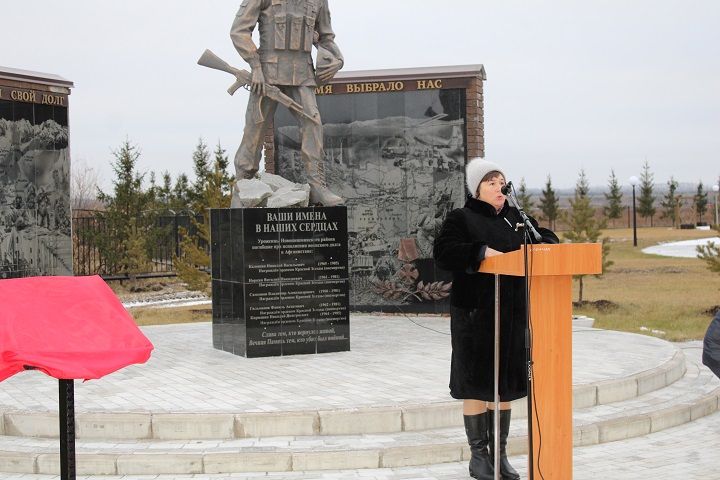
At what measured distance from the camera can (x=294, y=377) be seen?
816 cm

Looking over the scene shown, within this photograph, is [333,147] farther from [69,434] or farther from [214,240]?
[69,434]

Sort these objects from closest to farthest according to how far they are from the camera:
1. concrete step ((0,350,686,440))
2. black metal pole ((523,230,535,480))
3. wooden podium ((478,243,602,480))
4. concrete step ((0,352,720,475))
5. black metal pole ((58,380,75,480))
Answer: black metal pole ((58,380,75,480))
black metal pole ((523,230,535,480))
wooden podium ((478,243,602,480))
concrete step ((0,352,720,475))
concrete step ((0,350,686,440))

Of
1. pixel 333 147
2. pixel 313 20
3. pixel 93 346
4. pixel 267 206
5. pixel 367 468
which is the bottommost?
pixel 367 468

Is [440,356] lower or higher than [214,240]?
lower

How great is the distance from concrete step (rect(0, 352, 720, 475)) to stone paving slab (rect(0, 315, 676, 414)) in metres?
0.36

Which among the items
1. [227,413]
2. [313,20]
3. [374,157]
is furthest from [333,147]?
[227,413]

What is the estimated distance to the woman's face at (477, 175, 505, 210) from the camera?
551 centimetres

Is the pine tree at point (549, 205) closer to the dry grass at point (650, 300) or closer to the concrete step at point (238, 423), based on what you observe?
the dry grass at point (650, 300)

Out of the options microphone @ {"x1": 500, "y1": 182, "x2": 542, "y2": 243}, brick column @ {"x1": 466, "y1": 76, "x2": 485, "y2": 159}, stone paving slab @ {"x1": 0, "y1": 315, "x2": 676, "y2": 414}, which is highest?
brick column @ {"x1": 466, "y1": 76, "x2": 485, "y2": 159}

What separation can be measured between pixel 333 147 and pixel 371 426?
7861 mm

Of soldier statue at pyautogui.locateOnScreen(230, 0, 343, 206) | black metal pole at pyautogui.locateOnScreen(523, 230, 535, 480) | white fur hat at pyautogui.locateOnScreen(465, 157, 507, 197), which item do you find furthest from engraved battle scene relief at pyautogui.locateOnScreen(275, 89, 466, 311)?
black metal pole at pyautogui.locateOnScreen(523, 230, 535, 480)

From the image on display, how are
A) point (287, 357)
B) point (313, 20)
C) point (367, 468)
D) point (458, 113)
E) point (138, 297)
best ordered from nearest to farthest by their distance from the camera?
point (367, 468) → point (287, 357) → point (313, 20) → point (458, 113) → point (138, 297)

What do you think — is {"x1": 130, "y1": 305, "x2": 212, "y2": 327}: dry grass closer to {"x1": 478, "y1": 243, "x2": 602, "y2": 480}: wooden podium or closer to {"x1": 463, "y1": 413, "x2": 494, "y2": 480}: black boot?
{"x1": 463, "y1": 413, "x2": 494, "y2": 480}: black boot

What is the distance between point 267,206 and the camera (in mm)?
9547
